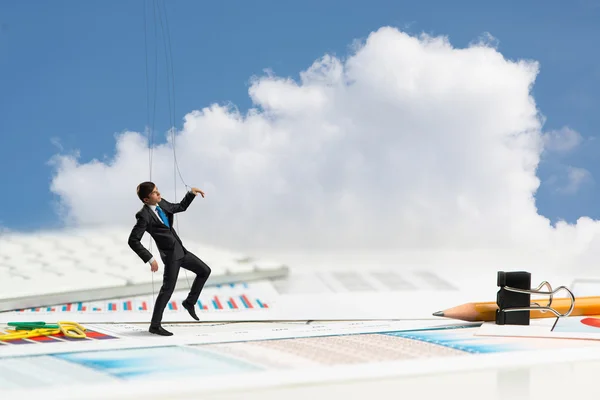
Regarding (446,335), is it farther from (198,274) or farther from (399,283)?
(399,283)

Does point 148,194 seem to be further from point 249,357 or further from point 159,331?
point 249,357

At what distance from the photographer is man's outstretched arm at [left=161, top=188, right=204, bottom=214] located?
5.47ft

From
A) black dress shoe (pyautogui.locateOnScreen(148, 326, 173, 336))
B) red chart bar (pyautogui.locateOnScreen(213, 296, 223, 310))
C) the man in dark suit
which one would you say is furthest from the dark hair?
red chart bar (pyautogui.locateOnScreen(213, 296, 223, 310))

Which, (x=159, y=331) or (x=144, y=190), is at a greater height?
(x=144, y=190)

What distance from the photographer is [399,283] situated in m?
2.53

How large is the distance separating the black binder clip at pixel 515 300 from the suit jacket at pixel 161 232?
679 mm

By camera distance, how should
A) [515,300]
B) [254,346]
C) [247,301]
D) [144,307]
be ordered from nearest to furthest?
[254,346]
[515,300]
[144,307]
[247,301]

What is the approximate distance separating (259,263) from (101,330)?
992 mm

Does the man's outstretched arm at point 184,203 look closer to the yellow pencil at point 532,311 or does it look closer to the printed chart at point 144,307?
the printed chart at point 144,307

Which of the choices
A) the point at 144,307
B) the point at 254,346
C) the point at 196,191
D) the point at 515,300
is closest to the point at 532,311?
the point at 515,300

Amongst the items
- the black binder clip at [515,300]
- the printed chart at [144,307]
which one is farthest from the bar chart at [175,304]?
the black binder clip at [515,300]

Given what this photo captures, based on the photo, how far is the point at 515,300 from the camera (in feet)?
5.83

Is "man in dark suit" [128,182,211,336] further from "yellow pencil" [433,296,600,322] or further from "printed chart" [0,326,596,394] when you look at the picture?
"yellow pencil" [433,296,600,322]

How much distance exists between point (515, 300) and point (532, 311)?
6 centimetres
